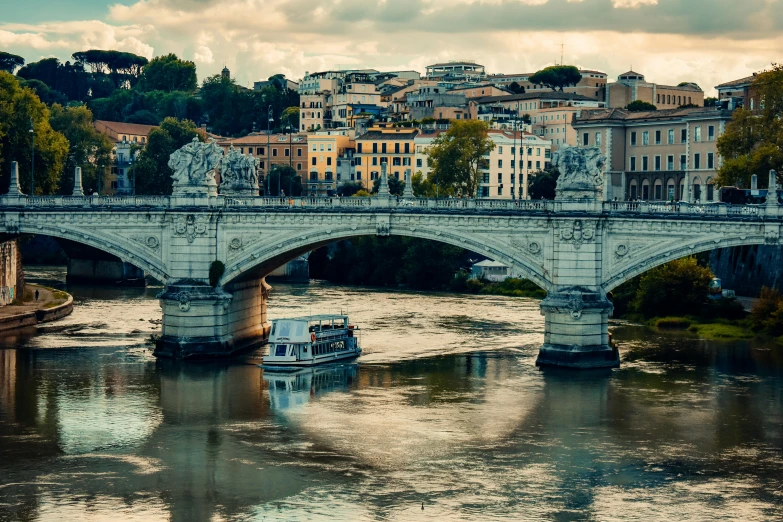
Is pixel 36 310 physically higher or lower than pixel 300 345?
higher

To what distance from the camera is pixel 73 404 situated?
46.0m

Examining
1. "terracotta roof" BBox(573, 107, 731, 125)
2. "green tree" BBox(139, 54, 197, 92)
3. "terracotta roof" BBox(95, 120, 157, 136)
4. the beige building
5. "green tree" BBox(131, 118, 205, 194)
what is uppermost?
"green tree" BBox(139, 54, 197, 92)

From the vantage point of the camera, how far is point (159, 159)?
10812cm

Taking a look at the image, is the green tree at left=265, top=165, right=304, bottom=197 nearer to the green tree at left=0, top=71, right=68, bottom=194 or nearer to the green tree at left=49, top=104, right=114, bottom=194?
the green tree at left=49, top=104, right=114, bottom=194

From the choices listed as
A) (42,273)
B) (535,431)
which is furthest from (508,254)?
(42,273)

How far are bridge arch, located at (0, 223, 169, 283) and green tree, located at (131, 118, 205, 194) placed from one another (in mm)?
44430

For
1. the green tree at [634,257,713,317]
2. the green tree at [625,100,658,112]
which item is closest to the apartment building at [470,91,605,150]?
the green tree at [625,100,658,112]

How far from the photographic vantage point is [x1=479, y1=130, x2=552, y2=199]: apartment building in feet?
334

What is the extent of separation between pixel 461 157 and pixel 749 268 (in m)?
26.0

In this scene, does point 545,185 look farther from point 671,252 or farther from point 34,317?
point 671,252

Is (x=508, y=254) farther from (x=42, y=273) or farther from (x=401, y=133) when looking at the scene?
(x=401, y=133)

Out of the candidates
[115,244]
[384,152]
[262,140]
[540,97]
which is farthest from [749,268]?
[262,140]

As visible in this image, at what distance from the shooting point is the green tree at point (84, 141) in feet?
362

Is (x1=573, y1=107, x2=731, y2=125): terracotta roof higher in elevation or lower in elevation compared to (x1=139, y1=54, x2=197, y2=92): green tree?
lower
